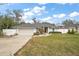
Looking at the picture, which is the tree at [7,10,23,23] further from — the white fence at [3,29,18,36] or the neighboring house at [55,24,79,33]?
the neighboring house at [55,24,79,33]

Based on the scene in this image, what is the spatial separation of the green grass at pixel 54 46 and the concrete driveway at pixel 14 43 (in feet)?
0.17

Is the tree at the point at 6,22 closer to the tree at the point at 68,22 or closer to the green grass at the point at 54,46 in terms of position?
the green grass at the point at 54,46

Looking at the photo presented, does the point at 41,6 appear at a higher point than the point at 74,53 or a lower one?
higher

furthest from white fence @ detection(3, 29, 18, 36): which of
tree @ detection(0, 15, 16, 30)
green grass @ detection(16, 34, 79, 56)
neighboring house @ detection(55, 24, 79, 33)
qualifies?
neighboring house @ detection(55, 24, 79, 33)

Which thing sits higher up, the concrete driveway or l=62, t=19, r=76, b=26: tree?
l=62, t=19, r=76, b=26: tree

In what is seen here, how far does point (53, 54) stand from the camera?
2717 millimetres

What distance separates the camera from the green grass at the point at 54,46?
2721 millimetres

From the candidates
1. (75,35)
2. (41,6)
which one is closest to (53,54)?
(75,35)

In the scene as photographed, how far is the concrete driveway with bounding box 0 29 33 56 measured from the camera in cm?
273

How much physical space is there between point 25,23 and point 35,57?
36 cm

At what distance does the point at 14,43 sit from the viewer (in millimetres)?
2742

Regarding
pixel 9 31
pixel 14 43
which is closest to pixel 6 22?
pixel 9 31

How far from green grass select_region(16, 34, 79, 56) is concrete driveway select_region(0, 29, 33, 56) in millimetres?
52

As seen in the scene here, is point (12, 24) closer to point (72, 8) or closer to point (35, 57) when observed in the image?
point (35, 57)
